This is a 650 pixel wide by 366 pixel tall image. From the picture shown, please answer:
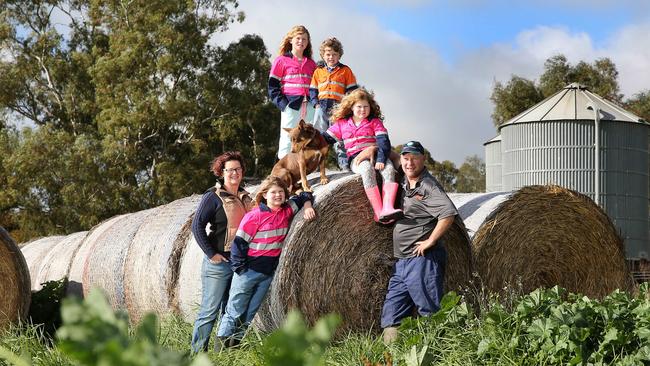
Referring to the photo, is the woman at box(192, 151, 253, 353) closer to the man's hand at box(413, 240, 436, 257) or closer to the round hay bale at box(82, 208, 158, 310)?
the man's hand at box(413, 240, 436, 257)

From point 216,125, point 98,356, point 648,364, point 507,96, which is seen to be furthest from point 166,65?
point 98,356

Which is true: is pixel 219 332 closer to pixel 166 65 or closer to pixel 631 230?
pixel 631 230

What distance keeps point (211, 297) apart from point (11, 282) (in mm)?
3527

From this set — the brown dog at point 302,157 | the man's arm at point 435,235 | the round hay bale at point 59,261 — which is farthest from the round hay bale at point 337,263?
the round hay bale at point 59,261

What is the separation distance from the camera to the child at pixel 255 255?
7.18m

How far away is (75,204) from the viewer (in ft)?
99.5

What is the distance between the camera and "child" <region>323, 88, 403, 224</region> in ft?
25.1

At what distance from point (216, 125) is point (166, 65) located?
111 inches

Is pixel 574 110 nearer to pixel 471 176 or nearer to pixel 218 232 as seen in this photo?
pixel 218 232

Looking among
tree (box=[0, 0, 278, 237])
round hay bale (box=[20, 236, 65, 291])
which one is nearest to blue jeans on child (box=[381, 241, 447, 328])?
round hay bale (box=[20, 236, 65, 291])

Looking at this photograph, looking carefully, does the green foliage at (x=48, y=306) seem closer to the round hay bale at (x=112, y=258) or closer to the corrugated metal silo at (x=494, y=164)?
the round hay bale at (x=112, y=258)

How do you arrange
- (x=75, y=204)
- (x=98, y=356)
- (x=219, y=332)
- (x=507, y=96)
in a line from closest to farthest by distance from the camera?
(x=98, y=356) < (x=219, y=332) < (x=75, y=204) < (x=507, y=96)

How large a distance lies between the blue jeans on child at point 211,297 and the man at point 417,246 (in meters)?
1.31

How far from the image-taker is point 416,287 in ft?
24.0
